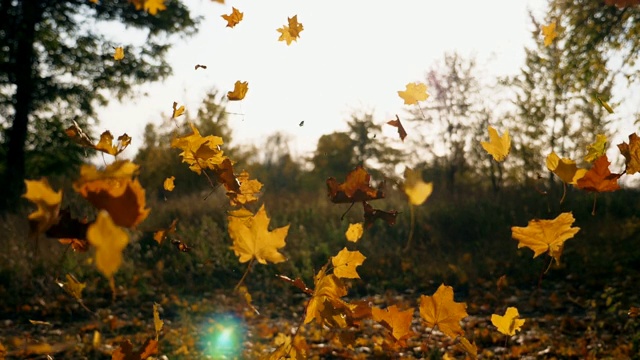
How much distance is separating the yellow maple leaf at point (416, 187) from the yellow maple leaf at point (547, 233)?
0.42 meters

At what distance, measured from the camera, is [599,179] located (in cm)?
131

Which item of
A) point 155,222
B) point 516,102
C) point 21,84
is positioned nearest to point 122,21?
point 21,84

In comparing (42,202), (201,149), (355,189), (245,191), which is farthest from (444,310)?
(42,202)

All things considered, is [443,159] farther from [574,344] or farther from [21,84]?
Result: [574,344]

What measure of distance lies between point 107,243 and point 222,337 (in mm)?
3673

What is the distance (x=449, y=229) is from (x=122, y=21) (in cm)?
756

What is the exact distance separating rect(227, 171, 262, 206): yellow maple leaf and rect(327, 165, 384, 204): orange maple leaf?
418 mm

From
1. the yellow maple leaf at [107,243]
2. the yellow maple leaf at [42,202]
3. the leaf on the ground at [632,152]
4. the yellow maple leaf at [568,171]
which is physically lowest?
the yellow maple leaf at [107,243]

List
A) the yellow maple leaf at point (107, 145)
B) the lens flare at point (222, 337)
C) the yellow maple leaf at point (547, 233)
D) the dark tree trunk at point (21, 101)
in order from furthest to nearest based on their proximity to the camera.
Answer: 1. the dark tree trunk at point (21, 101)
2. the lens flare at point (222, 337)
3. the yellow maple leaf at point (547, 233)
4. the yellow maple leaf at point (107, 145)

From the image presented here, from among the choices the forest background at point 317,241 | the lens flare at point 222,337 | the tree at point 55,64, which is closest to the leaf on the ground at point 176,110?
the forest background at point 317,241

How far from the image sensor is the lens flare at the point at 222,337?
11.3ft

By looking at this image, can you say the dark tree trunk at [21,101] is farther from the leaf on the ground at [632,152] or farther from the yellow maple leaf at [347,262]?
the leaf on the ground at [632,152]

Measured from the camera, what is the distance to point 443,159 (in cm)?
1593

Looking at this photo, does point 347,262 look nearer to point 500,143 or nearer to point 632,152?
point 500,143
